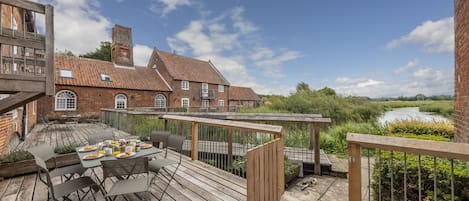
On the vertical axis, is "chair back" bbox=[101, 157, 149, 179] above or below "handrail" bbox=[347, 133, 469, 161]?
below

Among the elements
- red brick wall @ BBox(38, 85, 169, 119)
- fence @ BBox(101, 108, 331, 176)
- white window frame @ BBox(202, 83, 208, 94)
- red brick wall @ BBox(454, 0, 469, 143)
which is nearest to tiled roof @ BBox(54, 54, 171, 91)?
red brick wall @ BBox(38, 85, 169, 119)

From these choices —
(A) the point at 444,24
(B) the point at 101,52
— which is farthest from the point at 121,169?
(B) the point at 101,52

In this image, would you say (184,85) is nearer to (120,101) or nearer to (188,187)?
(120,101)

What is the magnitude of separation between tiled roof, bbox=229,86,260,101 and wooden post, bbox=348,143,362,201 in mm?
25278

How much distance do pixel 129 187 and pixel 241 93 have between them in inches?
1086

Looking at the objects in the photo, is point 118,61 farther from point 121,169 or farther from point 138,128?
point 121,169

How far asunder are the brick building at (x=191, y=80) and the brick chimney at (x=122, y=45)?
3122mm

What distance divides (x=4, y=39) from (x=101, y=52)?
3031 centimetres

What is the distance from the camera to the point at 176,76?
19094 mm

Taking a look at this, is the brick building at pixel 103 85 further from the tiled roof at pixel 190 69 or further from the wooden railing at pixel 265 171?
the wooden railing at pixel 265 171

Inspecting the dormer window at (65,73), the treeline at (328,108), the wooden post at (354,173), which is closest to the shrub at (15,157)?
the wooden post at (354,173)

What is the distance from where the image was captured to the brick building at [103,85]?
12578 millimetres

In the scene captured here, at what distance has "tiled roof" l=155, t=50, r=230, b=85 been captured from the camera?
64.9 feet

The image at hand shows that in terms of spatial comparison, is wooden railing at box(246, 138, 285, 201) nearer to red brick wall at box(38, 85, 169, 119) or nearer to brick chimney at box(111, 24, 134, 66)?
red brick wall at box(38, 85, 169, 119)
